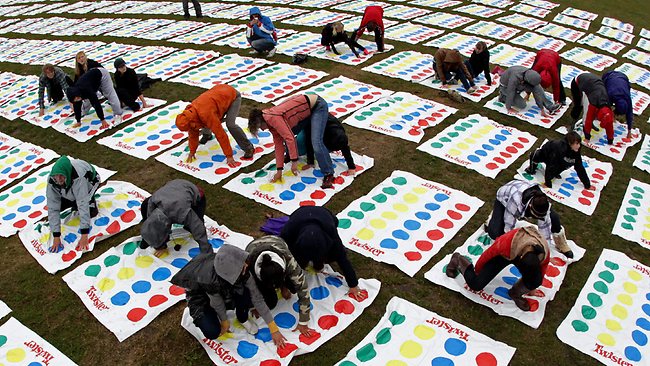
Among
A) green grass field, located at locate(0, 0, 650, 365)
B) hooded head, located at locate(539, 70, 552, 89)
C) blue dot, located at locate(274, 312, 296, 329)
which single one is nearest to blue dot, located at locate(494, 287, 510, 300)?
green grass field, located at locate(0, 0, 650, 365)

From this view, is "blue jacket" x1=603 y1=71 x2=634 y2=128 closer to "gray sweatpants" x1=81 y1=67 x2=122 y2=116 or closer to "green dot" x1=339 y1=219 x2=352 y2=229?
"green dot" x1=339 y1=219 x2=352 y2=229

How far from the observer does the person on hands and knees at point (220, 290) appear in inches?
184

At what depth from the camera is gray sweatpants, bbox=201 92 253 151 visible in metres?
8.23

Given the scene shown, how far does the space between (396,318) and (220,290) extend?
7.15ft

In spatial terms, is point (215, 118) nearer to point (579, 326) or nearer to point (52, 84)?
point (52, 84)

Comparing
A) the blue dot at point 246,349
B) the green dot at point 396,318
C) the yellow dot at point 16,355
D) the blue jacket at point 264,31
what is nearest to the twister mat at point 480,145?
the green dot at point 396,318

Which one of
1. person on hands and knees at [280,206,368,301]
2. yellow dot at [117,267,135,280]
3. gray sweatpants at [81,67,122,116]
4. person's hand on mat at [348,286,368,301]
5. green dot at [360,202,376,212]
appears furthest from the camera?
gray sweatpants at [81,67,122,116]

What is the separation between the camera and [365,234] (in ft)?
22.5

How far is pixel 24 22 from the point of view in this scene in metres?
20.3

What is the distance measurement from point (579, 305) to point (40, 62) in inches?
632

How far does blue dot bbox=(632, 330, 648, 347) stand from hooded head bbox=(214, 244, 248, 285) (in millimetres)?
4685

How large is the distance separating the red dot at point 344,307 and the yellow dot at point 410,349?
76 cm

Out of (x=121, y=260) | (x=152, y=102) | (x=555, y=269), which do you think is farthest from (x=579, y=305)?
(x=152, y=102)

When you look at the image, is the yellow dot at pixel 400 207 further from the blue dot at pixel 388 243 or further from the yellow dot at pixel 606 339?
the yellow dot at pixel 606 339
